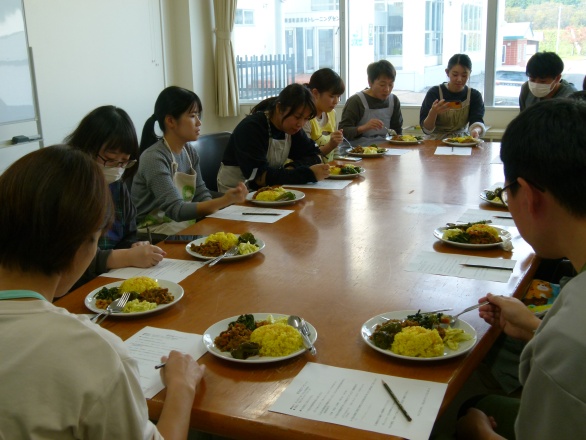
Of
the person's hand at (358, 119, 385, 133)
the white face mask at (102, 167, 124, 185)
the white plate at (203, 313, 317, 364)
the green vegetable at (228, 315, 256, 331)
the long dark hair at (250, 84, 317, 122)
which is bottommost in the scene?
the white plate at (203, 313, 317, 364)

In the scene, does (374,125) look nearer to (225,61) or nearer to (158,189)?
(158,189)

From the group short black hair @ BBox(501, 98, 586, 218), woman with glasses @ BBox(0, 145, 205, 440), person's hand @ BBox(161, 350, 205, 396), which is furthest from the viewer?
person's hand @ BBox(161, 350, 205, 396)

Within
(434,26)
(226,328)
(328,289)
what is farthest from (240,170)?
(434,26)

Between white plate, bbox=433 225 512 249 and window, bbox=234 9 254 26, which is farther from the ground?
window, bbox=234 9 254 26

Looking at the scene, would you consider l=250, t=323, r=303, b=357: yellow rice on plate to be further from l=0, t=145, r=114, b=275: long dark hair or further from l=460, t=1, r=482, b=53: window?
l=460, t=1, r=482, b=53: window

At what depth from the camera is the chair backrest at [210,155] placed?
11.6 ft

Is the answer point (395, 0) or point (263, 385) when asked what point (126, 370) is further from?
point (395, 0)

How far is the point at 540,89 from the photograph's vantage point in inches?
169

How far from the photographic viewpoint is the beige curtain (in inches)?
245

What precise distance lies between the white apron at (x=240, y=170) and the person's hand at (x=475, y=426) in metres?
1.90

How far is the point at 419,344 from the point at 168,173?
167 cm

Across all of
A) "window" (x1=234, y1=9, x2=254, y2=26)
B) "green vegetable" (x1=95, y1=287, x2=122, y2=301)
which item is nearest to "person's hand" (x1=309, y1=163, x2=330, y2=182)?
"green vegetable" (x1=95, y1=287, x2=122, y2=301)

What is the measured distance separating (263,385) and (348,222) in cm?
124

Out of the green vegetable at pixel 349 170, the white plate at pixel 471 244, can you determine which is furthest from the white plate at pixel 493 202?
the green vegetable at pixel 349 170
